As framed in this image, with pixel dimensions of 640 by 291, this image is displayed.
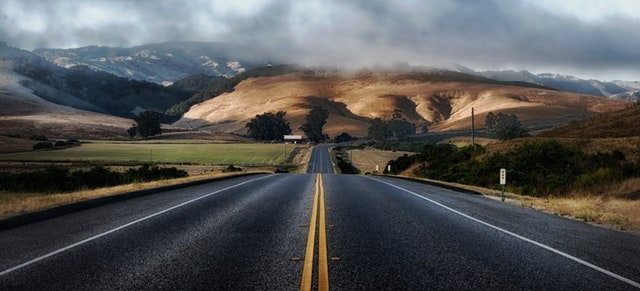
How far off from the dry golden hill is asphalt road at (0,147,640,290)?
54.2 m

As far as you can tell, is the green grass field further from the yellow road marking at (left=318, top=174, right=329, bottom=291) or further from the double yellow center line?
the yellow road marking at (left=318, top=174, right=329, bottom=291)

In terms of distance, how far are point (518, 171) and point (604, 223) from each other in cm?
1995

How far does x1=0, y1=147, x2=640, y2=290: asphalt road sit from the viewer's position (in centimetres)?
776

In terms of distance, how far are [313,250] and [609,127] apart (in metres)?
66.5

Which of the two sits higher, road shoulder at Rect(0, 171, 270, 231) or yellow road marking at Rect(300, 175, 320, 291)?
road shoulder at Rect(0, 171, 270, 231)

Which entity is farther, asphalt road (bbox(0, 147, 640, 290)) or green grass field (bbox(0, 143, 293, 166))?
green grass field (bbox(0, 143, 293, 166))

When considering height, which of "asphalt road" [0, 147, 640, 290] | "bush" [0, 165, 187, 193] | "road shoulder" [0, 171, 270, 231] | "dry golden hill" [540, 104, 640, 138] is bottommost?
"bush" [0, 165, 187, 193]

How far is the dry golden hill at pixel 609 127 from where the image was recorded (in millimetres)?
63656

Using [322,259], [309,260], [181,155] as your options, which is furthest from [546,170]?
[181,155]

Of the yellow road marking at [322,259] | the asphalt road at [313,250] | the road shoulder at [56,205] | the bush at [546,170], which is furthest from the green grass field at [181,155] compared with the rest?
the yellow road marking at [322,259]

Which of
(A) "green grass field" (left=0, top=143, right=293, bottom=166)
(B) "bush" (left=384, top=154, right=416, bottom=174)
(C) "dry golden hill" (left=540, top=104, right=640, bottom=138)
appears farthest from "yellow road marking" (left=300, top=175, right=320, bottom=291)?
(A) "green grass field" (left=0, top=143, right=293, bottom=166)

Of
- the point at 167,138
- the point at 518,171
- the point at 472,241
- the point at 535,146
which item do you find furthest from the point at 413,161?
the point at 167,138

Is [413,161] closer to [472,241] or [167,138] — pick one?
[472,241]

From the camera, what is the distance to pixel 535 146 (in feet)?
129
